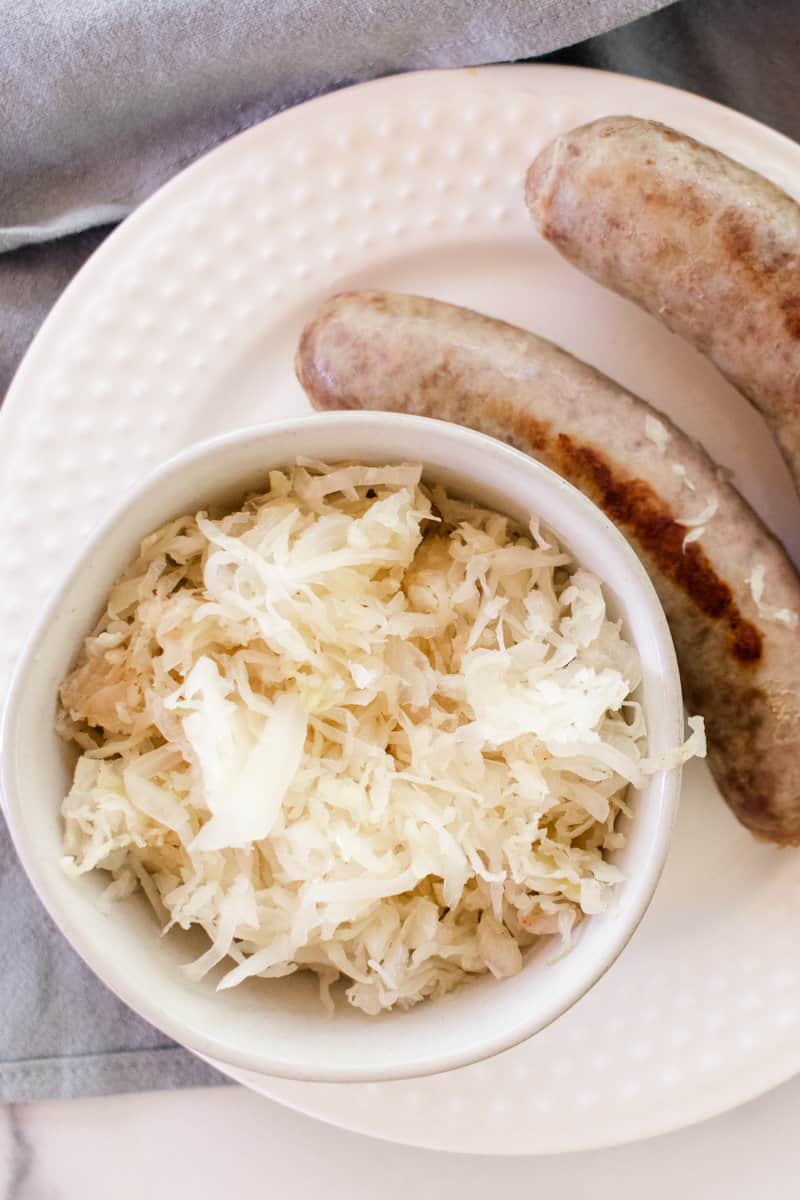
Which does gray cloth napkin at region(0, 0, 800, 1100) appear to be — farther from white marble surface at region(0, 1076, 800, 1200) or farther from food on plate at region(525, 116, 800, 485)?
food on plate at region(525, 116, 800, 485)

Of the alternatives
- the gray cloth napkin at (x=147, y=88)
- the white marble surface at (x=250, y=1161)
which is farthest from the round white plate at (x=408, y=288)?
the white marble surface at (x=250, y=1161)

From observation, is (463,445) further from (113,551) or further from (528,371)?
(113,551)

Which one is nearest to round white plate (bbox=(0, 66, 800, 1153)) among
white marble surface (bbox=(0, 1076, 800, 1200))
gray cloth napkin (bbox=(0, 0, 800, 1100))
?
gray cloth napkin (bbox=(0, 0, 800, 1100))

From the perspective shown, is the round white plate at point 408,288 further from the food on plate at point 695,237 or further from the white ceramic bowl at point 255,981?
the white ceramic bowl at point 255,981

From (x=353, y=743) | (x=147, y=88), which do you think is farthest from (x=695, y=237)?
(x=147, y=88)

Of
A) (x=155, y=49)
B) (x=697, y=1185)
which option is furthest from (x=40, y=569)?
(x=697, y=1185)
